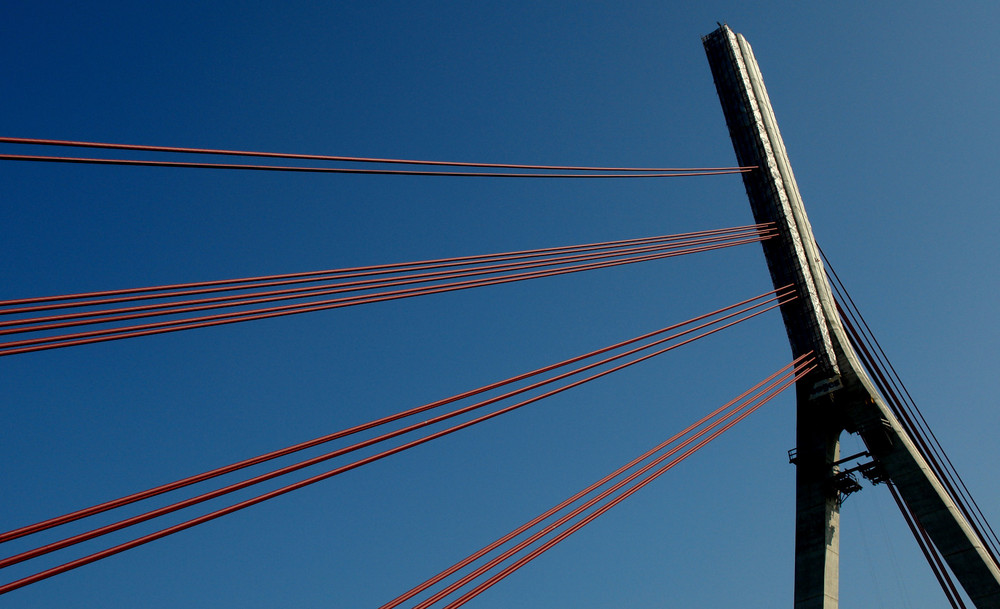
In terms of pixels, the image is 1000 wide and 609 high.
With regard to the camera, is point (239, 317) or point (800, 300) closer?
point (239, 317)

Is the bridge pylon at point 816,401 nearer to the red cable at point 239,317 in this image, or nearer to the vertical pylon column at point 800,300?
the vertical pylon column at point 800,300

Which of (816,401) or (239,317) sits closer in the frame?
(239,317)

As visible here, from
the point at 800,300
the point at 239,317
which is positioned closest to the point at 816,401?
the point at 800,300

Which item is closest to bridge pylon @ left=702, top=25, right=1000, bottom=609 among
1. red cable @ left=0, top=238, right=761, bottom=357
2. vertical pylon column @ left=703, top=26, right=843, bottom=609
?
vertical pylon column @ left=703, top=26, right=843, bottom=609

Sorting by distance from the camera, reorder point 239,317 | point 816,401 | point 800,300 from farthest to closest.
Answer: point 800,300
point 816,401
point 239,317

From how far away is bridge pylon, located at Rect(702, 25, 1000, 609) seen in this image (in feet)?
66.3

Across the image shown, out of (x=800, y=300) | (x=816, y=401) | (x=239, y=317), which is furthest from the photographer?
(x=800, y=300)

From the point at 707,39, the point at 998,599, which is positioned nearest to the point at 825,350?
the point at 998,599

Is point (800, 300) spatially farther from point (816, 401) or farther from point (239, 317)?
point (239, 317)

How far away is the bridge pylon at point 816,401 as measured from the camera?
66.3 feet

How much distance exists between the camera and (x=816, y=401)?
2272 cm

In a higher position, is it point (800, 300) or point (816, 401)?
point (800, 300)

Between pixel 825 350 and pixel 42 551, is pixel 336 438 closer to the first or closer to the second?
pixel 42 551

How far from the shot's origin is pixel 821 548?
69.0ft
